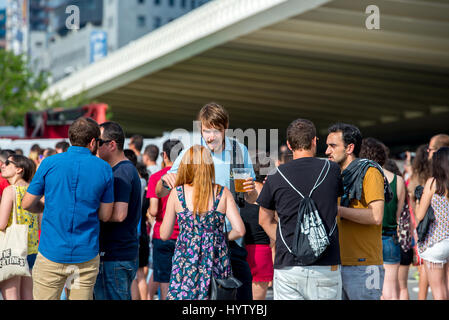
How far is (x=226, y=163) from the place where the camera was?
524cm

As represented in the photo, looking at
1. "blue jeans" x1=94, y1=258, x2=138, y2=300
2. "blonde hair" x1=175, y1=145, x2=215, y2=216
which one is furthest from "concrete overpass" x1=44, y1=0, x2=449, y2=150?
"blonde hair" x1=175, y1=145, x2=215, y2=216

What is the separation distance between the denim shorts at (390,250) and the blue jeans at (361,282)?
2152mm

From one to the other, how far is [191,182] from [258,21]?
69.3ft

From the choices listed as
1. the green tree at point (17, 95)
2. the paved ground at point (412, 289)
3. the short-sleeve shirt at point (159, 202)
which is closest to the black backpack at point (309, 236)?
the short-sleeve shirt at point (159, 202)

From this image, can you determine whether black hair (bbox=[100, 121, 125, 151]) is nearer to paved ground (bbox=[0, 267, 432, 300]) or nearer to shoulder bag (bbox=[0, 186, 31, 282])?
shoulder bag (bbox=[0, 186, 31, 282])

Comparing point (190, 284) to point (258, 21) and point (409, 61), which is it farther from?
point (409, 61)

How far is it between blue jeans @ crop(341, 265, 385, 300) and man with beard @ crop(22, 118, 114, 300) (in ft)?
6.27

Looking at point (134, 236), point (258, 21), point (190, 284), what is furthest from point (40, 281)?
point (258, 21)

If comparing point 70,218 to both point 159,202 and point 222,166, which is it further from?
point 159,202

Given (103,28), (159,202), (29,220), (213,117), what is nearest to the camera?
(213,117)

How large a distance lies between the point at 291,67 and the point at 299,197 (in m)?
29.6

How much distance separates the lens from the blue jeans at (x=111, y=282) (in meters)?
5.48

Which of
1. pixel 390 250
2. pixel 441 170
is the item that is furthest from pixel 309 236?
pixel 390 250
